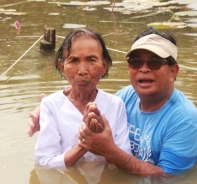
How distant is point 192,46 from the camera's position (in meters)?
7.70

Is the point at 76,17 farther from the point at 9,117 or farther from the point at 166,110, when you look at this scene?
the point at 166,110

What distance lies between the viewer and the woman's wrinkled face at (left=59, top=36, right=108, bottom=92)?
3152mm

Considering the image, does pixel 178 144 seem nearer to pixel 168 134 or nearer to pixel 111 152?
pixel 168 134

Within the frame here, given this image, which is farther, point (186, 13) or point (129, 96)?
point (186, 13)

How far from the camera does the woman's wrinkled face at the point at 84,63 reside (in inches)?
124

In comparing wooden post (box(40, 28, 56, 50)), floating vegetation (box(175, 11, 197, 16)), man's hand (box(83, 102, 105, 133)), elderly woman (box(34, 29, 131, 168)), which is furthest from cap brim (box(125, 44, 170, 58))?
floating vegetation (box(175, 11, 197, 16))

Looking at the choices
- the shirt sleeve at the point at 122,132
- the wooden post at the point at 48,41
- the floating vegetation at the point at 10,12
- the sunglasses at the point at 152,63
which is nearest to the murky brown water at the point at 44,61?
the floating vegetation at the point at 10,12

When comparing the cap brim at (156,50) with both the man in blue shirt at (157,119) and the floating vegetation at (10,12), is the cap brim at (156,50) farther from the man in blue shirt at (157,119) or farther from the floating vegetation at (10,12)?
the floating vegetation at (10,12)

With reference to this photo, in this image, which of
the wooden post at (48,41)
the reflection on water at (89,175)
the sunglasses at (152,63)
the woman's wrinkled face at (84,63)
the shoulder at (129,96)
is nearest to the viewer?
the woman's wrinkled face at (84,63)

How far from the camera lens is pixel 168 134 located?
326 centimetres

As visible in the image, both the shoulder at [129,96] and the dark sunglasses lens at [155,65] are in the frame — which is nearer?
the dark sunglasses lens at [155,65]

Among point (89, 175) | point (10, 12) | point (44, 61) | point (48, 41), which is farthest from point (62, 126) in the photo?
point (10, 12)

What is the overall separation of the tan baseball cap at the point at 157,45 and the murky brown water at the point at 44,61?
0.78 meters

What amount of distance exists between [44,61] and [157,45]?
4001 mm
